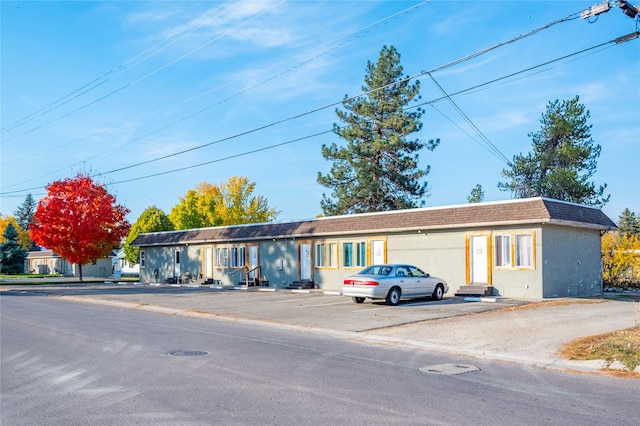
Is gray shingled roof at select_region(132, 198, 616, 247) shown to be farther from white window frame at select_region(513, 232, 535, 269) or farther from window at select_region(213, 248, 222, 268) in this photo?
window at select_region(213, 248, 222, 268)

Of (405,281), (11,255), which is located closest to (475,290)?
(405,281)

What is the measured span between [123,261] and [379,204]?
2134 inches

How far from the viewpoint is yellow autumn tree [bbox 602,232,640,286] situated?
30.8 meters

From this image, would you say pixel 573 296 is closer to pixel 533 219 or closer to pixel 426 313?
pixel 533 219

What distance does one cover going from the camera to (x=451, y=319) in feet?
59.0

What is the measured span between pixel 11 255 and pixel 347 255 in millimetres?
60060

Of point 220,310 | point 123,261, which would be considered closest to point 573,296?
point 220,310

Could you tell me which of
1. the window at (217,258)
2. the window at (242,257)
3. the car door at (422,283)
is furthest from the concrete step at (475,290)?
the window at (217,258)

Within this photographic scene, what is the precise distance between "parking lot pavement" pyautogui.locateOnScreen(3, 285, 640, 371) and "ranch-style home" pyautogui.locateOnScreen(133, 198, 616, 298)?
1814 mm

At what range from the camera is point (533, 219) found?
2356cm

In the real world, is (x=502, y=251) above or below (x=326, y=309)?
above

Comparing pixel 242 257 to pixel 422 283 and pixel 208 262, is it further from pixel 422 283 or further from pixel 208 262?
pixel 422 283

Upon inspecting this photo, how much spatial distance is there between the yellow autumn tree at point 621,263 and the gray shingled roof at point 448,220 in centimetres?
396

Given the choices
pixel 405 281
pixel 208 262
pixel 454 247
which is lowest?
pixel 405 281
